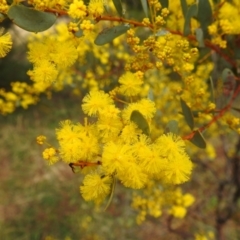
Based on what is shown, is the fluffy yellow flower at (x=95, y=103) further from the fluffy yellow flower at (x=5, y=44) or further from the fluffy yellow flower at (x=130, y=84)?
the fluffy yellow flower at (x=5, y=44)

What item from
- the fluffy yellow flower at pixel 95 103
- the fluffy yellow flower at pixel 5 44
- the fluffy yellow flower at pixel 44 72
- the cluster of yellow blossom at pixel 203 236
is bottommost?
the cluster of yellow blossom at pixel 203 236

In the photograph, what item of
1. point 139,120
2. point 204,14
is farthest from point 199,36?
point 139,120

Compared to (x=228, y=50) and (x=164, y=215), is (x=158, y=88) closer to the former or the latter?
(x=228, y=50)

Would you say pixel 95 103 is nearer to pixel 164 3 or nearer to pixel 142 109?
pixel 142 109

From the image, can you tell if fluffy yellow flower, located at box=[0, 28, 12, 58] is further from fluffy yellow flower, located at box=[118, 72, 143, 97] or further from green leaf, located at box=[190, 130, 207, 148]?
green leaf, located at box=[190, 130, 207, 148]

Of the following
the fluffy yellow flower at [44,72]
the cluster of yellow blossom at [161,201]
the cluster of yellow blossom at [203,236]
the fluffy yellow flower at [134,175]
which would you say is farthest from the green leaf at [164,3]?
the cluster of yellow blossom at [203,236]

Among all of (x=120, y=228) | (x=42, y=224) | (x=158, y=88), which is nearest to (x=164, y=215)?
(x=120, y=228)
